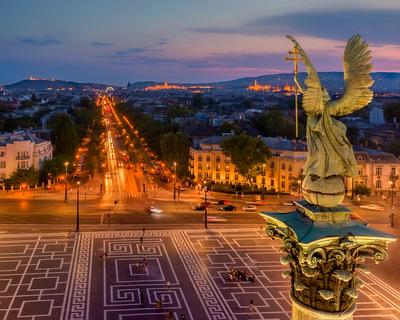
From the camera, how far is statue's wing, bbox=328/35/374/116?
15047 millimetres

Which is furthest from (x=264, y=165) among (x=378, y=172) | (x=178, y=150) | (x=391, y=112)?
(x=391, y=112)

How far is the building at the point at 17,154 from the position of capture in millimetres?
87062

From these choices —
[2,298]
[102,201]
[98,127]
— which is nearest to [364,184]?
[102,201]

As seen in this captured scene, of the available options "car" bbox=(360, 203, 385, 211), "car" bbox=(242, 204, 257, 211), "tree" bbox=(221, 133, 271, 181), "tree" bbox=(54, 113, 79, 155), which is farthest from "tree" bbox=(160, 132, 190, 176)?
"car" bbox=(360, 203, 385, 211)

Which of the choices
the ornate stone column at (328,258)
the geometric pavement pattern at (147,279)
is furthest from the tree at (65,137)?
the ornate stone column at (328,258)

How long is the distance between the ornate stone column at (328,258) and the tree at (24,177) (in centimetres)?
7559

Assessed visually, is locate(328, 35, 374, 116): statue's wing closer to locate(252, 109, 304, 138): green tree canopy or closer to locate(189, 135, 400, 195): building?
locate(189, 135, 400, 195): building

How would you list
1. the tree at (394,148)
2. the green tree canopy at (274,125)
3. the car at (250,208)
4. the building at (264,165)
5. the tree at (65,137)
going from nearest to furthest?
1. the car at (250,208)
2. the building at (264,165)
3. the tree at (394,148)
4. the tree at (65,137)
5. the green tree canopy at (274,125)

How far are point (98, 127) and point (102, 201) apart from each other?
3915 inches

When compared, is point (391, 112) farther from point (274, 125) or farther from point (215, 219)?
point (215, 219)

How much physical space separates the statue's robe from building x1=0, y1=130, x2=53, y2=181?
7976 cm

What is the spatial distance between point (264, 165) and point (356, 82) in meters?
73.3

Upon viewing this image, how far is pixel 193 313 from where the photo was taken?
122ft

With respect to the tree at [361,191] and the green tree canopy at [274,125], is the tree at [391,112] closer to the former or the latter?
the green tree canopy at [274,125]
